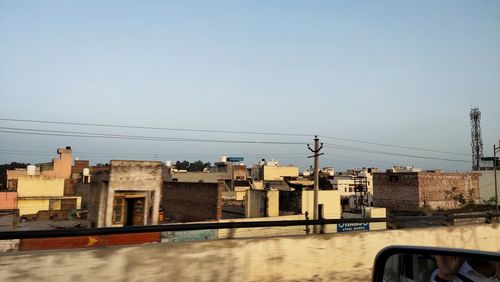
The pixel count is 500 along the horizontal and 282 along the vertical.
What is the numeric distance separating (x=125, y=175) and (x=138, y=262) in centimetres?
2258

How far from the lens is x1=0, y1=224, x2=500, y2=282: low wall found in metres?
4.40

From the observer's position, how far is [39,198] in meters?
49.7

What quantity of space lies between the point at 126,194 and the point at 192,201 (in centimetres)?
1246

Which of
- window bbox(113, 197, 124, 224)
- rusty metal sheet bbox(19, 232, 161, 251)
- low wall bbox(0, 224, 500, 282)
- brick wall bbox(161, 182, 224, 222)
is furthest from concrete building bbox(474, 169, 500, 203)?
low wall bbox(0, 224, 500, 282)

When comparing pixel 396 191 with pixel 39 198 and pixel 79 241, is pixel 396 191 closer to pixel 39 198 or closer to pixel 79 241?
pixel 39 198

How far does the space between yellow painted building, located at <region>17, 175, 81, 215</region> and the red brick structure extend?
3905 centimetres

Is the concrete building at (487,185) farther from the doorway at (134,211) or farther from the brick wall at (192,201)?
the doorway at (134,211)

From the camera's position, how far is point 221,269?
18.2 feet

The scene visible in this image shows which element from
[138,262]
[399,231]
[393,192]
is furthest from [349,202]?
[138,262]

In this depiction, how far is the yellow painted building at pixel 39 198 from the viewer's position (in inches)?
1919

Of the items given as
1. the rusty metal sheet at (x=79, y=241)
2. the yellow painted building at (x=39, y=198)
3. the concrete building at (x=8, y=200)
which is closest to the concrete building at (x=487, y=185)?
the yellow painted building at (x=39, y=198)

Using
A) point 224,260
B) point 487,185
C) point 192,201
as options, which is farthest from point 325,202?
point 224,260

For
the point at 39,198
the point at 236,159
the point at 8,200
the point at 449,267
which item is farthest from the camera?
the point at 236,159

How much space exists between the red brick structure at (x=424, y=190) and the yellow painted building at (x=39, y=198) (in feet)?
128
